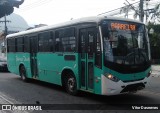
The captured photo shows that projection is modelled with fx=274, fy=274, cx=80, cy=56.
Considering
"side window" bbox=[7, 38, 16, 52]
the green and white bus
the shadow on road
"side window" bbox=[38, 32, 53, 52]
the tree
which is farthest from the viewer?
"side window" bbox=[7, 38, 16, 52]

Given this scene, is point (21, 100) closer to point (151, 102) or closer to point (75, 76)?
point (75, 76)

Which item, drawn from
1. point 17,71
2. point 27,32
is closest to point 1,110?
point 27,32

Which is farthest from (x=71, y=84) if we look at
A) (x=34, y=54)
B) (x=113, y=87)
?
(x=34, y=54)

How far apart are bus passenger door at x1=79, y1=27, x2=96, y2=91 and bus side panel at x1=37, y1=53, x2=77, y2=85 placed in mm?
667

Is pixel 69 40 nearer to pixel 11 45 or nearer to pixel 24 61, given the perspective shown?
pixel 24 61

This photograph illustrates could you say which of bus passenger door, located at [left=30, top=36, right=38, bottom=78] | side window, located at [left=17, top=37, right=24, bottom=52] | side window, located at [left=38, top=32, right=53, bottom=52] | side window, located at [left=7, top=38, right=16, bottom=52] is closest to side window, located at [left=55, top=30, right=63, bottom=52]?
side window, located at [left=38, top=32, right=53, bottom=52]

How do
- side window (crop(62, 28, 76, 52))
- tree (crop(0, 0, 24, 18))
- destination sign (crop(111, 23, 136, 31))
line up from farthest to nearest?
side window (crop(62, 28, 76, 52))
destination sign (crop(111, 23, 136, 31))
tree (crop(0, 0, 24, 18))

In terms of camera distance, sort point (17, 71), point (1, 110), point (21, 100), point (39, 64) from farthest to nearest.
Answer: point (17, 71) < point (39, 64) < point (21, 100) < point (1, 110)

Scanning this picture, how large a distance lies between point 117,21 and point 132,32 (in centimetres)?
67

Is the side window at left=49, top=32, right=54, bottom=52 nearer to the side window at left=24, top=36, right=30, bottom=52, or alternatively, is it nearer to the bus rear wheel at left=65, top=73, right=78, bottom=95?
the bus rear wheel at left=65, top=73, right=78, bottom=95

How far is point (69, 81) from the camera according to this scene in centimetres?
1034

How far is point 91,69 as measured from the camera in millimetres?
8930

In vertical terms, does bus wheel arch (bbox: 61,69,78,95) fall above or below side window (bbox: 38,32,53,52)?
below

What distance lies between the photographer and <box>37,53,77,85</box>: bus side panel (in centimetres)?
1077
